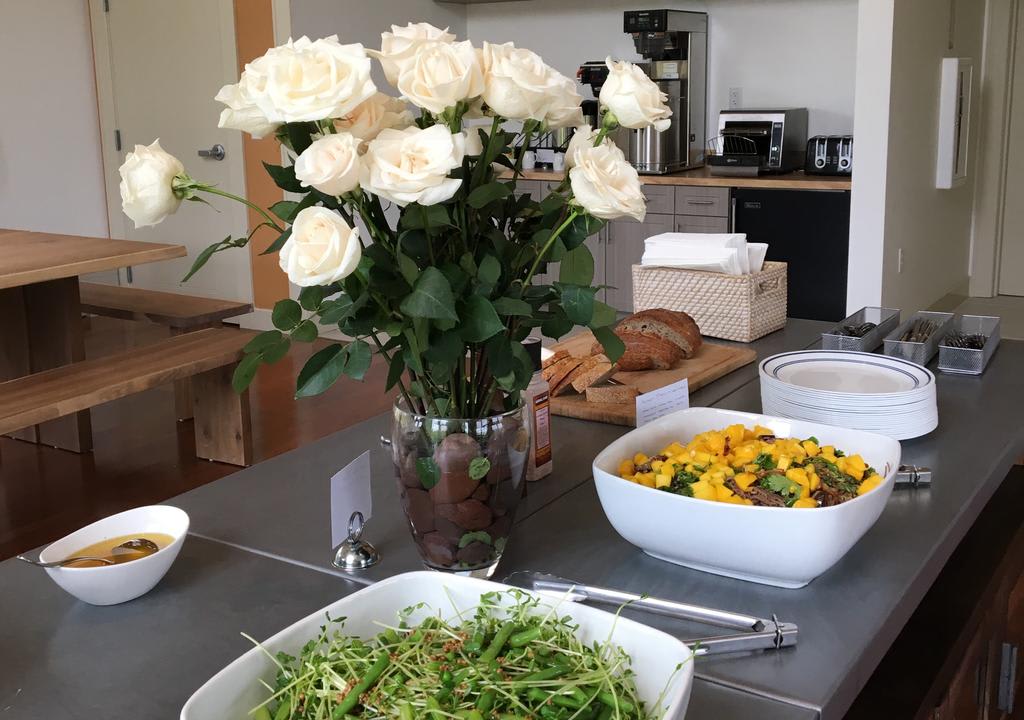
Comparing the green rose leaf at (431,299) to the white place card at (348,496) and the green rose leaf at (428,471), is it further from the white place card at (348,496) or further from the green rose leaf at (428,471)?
the white place card at (348,496)

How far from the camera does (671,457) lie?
144cm

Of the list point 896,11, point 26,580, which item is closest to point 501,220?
point 26,580

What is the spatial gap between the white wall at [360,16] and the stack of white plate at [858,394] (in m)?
4.33

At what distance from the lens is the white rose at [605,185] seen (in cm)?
109

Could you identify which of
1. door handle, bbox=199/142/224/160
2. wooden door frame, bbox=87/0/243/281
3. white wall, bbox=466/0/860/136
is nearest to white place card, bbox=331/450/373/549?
white wall, bbox=466/0/860/136

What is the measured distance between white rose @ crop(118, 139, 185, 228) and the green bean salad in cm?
46

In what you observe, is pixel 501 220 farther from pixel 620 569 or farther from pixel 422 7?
pixel 422 7

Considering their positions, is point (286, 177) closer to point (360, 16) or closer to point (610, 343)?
point (610, 343)

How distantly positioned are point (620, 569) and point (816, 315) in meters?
4.37

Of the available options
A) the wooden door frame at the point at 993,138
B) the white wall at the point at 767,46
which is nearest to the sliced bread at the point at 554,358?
the white wall at the point at 767,46

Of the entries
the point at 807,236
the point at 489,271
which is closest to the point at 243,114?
the point at 489,271

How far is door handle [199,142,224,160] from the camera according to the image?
21.1 ft

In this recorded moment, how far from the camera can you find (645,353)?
212 cm

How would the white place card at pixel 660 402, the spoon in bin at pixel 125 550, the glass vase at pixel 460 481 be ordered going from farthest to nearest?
the white place card at pixel 660 402, the spoon in bin at pixel 125 550, the glass vase at pixel 460 481
